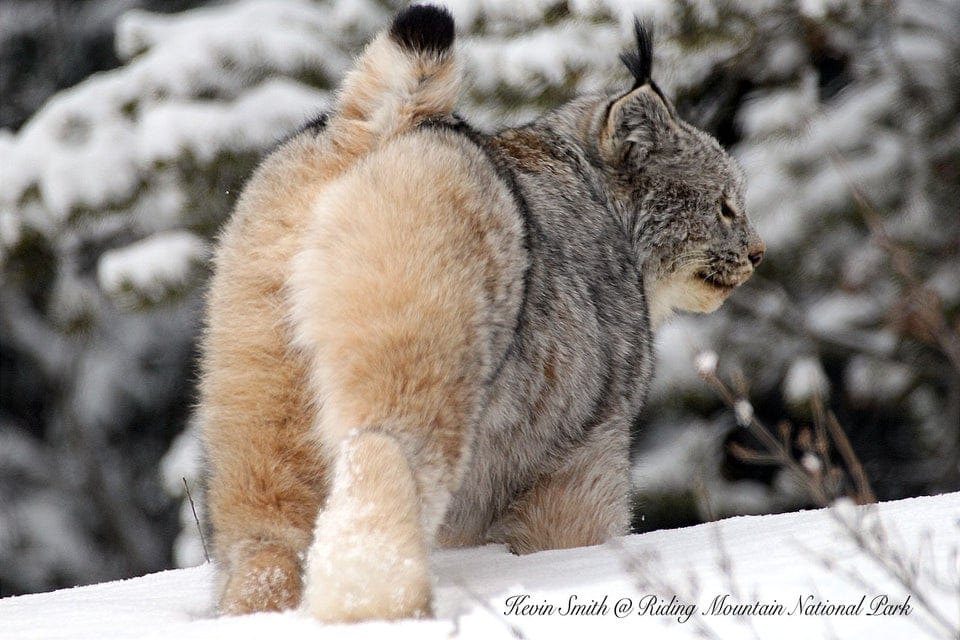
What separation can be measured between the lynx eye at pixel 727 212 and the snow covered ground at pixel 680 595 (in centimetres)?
144

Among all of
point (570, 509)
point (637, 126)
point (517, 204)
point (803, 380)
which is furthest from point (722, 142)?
point (517, 204)

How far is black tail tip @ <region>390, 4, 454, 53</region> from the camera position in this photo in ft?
10.0

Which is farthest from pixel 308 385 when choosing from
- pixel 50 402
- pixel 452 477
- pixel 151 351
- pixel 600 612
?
pixel 50 402

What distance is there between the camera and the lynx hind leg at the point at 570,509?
11.7 feet

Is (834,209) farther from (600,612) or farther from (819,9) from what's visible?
Answer: (600,612)

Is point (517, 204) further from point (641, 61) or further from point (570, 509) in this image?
point (641, 61)

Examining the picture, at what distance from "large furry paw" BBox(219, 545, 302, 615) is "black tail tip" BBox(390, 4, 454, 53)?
128 cm

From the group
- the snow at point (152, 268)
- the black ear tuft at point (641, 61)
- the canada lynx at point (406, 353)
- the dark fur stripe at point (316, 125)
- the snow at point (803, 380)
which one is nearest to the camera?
the canada lynx at point (406, 353)

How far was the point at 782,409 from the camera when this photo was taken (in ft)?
27.3

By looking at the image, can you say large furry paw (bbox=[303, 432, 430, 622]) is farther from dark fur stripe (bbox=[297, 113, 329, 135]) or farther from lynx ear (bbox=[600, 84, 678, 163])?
lynx ear (bbox=[600, 84, 678, 163])

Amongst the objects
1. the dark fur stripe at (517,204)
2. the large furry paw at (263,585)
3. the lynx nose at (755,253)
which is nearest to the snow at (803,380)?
the lynx nose at (755,253)

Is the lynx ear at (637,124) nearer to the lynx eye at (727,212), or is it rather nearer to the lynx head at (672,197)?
the lynx head at (672,197)

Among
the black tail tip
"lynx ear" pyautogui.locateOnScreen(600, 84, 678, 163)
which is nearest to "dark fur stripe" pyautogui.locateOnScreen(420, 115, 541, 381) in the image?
the black tail tip

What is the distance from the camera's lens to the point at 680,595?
7.61ft
